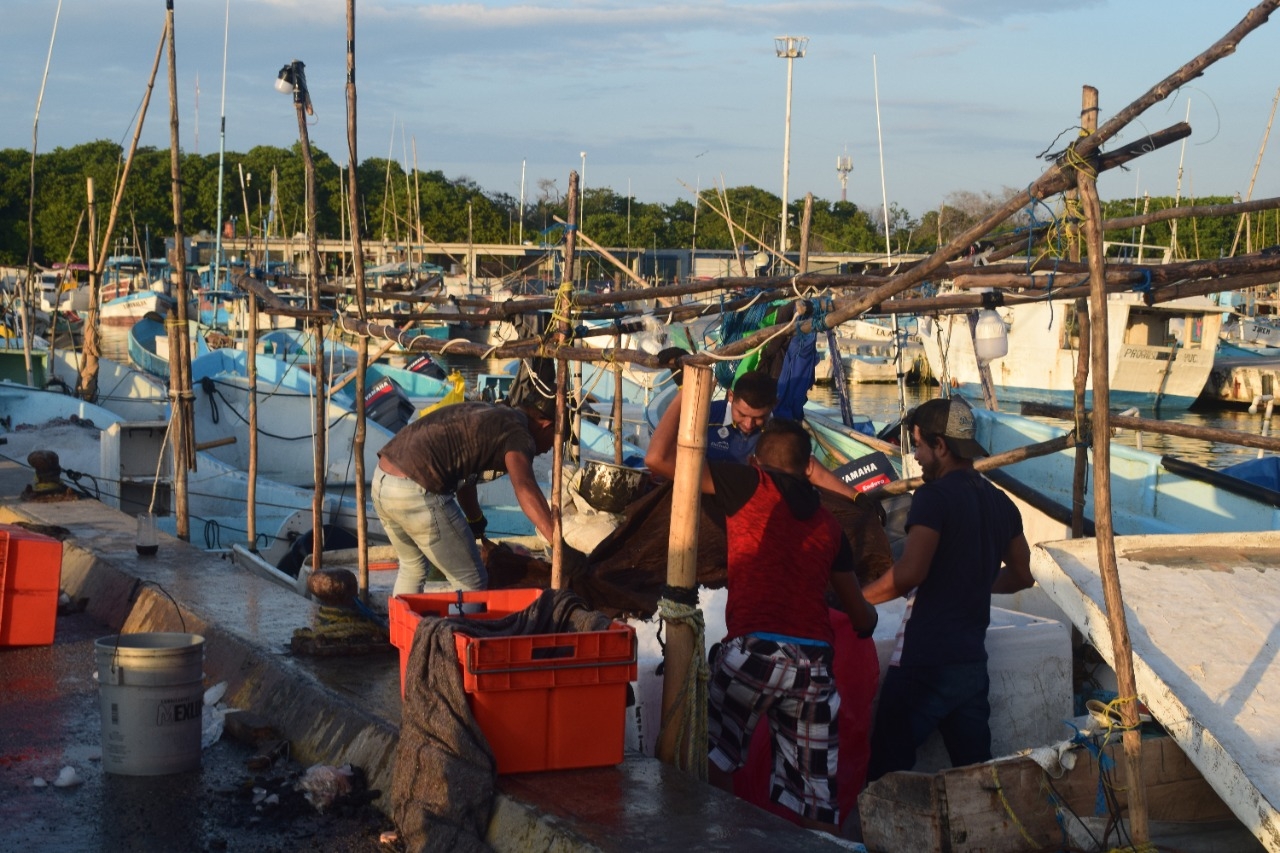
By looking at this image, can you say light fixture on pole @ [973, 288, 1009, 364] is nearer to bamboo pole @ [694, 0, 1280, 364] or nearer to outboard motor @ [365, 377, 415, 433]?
bamboo pole @ [694, 0, 1280, 364]

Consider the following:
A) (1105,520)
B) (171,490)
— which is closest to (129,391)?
(171,490)

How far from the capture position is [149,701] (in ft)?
17.2

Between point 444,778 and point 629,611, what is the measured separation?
7.42ft

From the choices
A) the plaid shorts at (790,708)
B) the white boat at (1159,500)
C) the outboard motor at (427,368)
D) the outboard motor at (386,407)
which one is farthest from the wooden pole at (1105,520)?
the outboard motor at (427,368)

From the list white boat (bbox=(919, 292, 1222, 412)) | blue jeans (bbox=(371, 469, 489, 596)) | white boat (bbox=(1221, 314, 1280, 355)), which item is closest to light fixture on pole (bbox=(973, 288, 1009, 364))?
blue jeans (bbox=(371, 469, 489, 596))

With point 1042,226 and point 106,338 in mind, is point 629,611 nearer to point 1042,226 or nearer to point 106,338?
point 1042,226

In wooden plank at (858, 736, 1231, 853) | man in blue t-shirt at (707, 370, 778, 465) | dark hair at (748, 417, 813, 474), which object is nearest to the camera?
wooden plank at (858, 736, 1231, 853)

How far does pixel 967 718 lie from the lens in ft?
17.7

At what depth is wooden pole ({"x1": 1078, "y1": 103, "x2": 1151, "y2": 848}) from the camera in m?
3.90

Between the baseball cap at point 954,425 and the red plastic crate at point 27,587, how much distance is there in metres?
4.95

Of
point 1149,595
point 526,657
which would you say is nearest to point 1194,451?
point 1149,595

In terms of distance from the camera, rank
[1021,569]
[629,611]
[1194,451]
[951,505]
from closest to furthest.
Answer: [951,505] < [1021,569] < [629,611] < [1194,451]

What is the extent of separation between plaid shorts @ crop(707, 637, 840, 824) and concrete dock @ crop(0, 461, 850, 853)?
1.50 feet

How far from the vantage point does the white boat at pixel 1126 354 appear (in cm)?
3319
